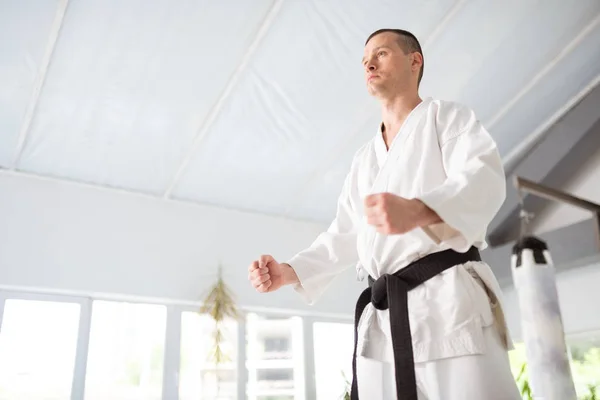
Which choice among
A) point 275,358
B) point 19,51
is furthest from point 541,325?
point 19,51

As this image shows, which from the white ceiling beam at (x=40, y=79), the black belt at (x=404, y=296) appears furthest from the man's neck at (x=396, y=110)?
the white ceiling beam at (x=40, y=79)

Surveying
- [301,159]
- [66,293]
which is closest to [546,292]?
[301,159]

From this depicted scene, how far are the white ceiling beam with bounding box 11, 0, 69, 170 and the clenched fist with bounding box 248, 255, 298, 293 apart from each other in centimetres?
224

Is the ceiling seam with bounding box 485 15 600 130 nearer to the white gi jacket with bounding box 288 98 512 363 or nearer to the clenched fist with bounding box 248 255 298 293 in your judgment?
the white gi jacket with bounding box 288 98 512 363

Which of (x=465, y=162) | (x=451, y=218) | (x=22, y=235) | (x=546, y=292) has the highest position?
(x=22, y=235)

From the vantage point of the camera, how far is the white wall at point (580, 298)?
14.8 feet

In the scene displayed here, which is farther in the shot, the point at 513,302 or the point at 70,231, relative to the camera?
the point at 513,302

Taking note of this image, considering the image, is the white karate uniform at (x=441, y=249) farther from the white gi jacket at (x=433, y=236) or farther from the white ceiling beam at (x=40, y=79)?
the white ceiling beam at (x=40, y=79)

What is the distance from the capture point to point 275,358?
4.62 m

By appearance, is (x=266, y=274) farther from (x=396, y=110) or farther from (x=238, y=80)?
(x=238, y=80)

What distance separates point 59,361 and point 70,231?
865 millimetres

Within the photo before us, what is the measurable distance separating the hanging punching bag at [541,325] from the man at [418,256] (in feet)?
7.14

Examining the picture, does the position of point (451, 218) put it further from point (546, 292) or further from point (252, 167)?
point (252, 167)

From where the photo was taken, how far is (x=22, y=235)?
12.1 ft
